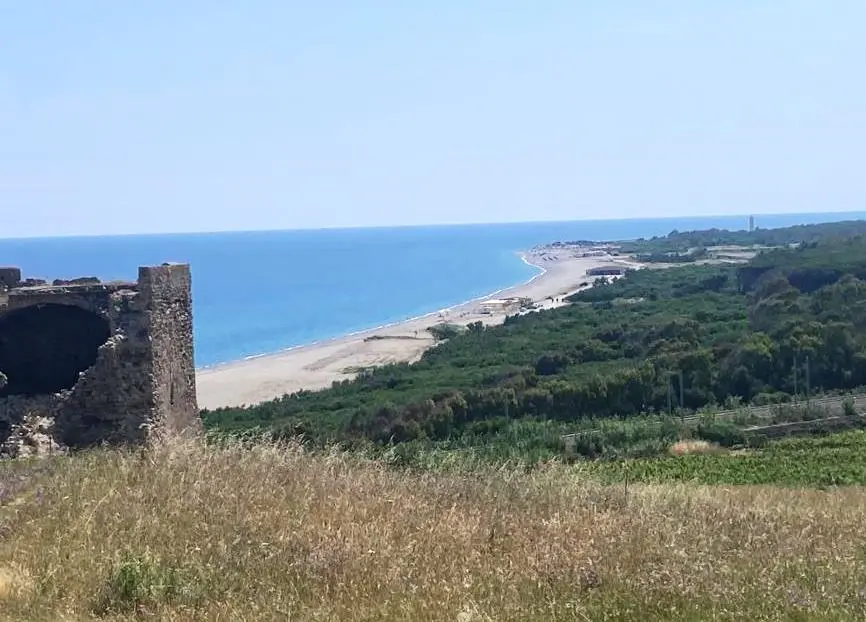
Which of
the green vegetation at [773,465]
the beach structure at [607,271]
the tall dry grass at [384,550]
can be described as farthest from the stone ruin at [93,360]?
the beach structure at [607,271]

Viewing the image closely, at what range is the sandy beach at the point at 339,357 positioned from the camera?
170 feet

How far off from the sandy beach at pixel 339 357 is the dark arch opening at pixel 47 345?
108 ft

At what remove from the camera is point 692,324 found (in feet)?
180

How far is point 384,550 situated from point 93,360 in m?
8.84

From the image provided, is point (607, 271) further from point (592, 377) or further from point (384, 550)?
point (384, 550)

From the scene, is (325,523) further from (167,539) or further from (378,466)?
(378,466)

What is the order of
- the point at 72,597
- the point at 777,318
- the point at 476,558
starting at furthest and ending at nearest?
the point at 777,318
the point at 476,558
the point at 72,597

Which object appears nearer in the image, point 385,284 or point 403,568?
point 403,568

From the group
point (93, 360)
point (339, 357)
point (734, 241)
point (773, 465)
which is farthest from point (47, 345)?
point (734, 241)

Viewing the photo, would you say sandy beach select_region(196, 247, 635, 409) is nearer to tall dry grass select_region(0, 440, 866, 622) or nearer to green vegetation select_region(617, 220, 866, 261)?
tall dry grass select_region(0, 440, 866, 622)

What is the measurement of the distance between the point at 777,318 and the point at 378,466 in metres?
47.1

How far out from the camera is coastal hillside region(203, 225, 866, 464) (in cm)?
3588

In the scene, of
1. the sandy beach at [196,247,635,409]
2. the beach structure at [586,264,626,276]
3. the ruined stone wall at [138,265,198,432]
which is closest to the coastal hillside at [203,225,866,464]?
the sandy beach at [196,247,635,409]

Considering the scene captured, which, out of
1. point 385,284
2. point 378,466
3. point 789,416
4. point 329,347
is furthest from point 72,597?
point 385,284
